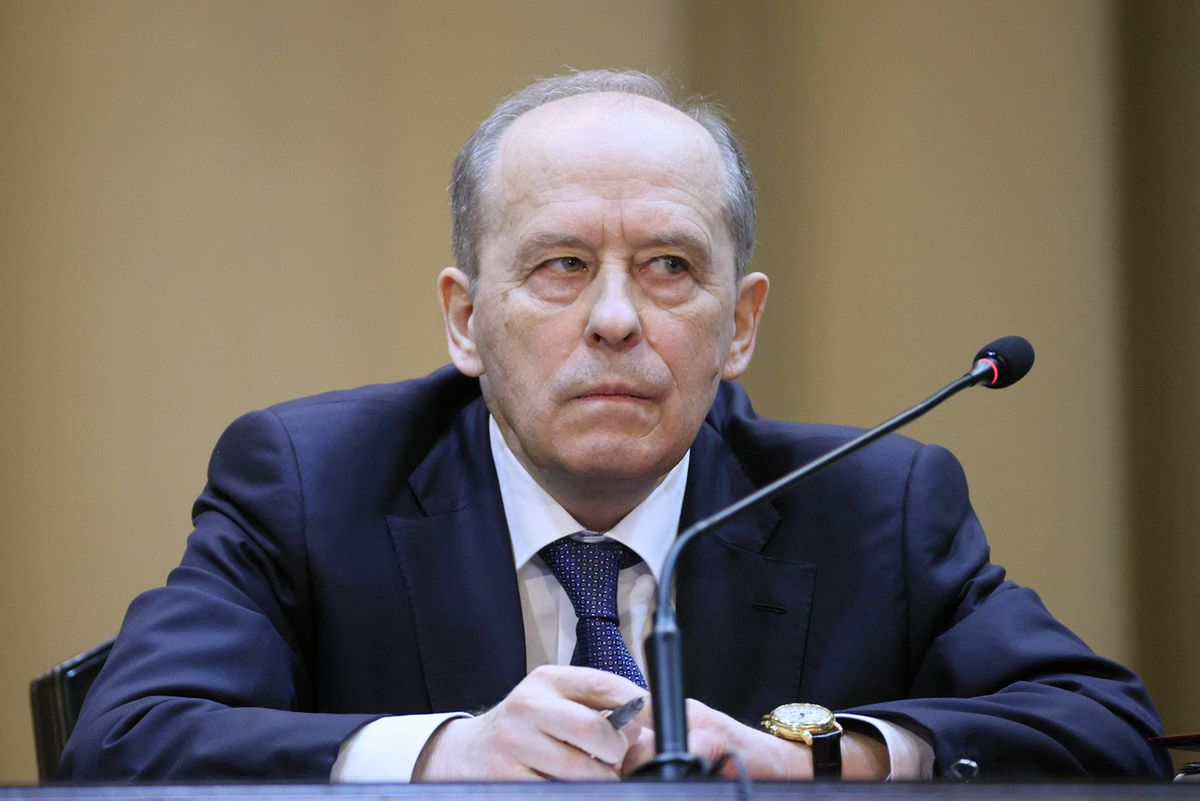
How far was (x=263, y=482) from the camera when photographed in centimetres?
181

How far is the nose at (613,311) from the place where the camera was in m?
1.67

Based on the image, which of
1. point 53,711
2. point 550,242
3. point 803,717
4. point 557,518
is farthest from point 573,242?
point 53,711

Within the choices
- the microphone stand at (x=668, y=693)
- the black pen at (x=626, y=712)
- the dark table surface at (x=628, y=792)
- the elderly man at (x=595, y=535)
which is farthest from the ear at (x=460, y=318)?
the dark table surface at (x=628, y=792)

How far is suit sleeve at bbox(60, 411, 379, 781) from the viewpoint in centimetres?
139

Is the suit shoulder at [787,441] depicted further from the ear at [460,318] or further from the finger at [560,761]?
the finger at [560,761]

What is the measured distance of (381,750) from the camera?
4.54 ft

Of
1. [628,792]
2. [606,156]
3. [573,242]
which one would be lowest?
[628,792]

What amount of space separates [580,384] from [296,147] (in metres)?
1.62

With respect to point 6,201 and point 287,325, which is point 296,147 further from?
point 6,201

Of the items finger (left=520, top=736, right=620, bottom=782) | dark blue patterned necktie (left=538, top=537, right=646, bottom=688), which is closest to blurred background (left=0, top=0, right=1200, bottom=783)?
dark blue patterned necktie (left=538, top=537, right=646, bottom=688)

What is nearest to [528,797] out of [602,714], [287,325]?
[602,714]

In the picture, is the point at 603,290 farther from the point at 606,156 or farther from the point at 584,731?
the point at 584,731

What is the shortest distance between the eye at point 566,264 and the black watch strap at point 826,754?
0.66 m

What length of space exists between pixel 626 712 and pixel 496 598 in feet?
1.81
